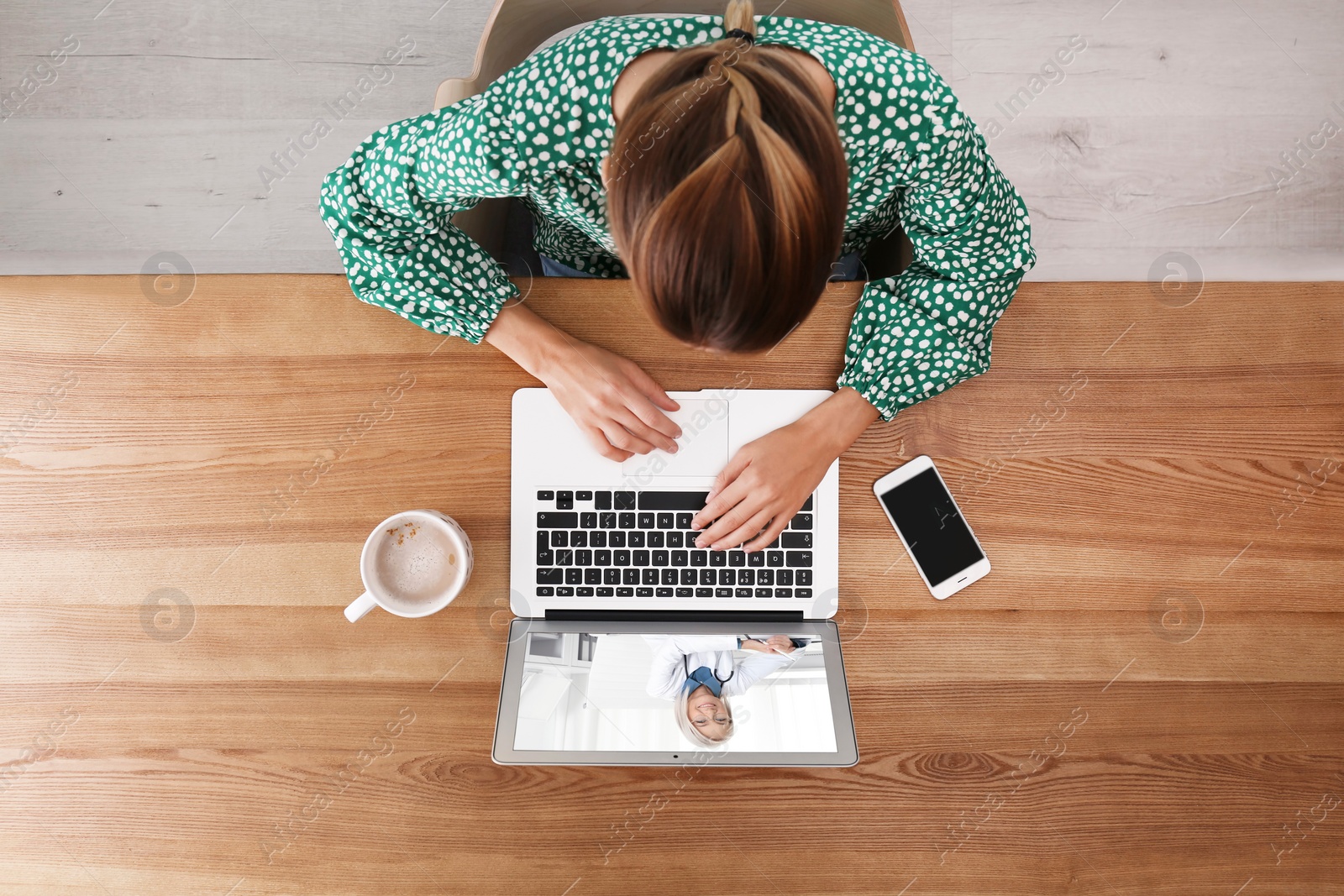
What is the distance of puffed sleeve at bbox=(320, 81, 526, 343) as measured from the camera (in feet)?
2.24

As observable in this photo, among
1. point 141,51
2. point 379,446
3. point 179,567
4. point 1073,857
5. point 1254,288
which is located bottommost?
point 1073,857

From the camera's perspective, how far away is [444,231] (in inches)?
30.0

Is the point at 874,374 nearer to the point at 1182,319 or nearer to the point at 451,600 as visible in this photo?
the point at 1182,319

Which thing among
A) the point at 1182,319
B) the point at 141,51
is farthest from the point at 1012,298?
the point at 141,51

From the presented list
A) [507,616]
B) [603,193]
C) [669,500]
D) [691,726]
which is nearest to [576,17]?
[603,193]

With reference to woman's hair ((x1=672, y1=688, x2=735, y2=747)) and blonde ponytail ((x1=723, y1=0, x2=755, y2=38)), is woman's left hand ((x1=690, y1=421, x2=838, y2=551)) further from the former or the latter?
blonde ponytail ((x1=723, y1=0, x2=755, y2=38))

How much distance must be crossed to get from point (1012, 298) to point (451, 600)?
70cm

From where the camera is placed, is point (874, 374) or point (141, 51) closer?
point (874, 374)

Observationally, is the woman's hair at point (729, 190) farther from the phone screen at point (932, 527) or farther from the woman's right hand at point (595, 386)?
the phone screen at point (932, 527)

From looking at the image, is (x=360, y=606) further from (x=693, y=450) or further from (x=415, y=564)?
(x=693, y=450)

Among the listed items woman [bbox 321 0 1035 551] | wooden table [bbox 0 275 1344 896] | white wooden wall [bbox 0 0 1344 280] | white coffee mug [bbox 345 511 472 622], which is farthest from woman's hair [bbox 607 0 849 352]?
white wooden wall [bbox 0 0 1344 280]

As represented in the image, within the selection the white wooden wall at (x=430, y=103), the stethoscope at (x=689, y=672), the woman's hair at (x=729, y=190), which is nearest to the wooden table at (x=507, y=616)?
the stethoscope at (x=689, y=672)

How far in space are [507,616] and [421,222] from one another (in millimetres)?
428

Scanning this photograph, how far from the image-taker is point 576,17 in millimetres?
833
